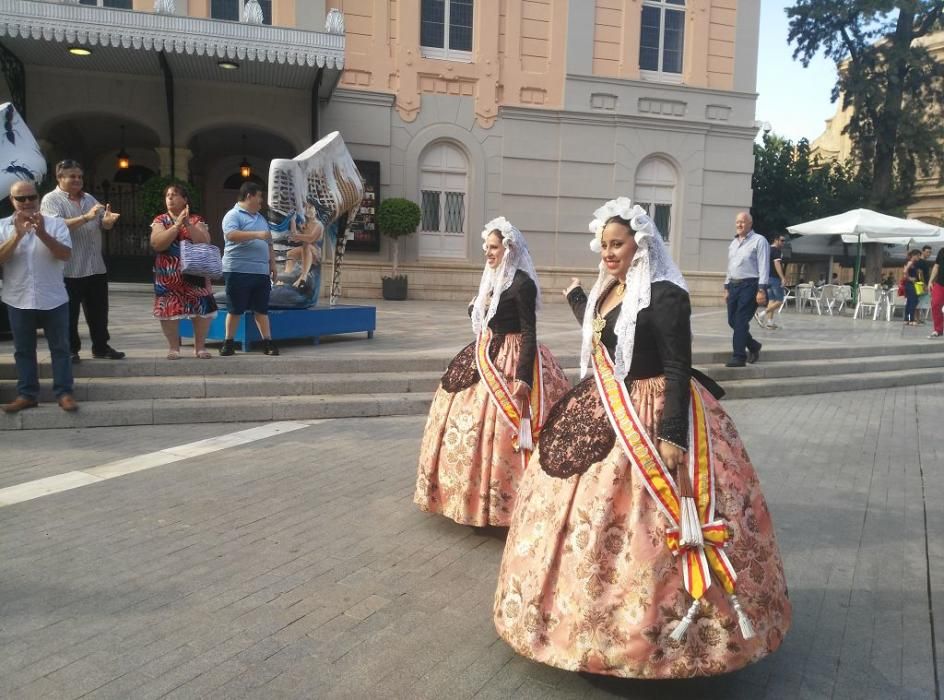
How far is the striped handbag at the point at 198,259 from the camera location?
24.5 ft

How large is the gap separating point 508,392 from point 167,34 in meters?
12.3

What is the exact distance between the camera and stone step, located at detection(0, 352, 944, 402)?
7.04 m

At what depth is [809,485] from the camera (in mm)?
5598

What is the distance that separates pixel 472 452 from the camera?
14.0 feet

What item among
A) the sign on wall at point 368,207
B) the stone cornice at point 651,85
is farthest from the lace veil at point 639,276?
the stone cornice at point 651,85

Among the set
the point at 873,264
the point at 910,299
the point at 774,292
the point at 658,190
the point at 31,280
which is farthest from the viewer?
the point at 873,264

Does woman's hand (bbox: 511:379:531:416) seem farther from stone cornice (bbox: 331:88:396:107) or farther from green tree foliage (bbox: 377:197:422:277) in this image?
stone cornice (bbox: 331:88:396:107)

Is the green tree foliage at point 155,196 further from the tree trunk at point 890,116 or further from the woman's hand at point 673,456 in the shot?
the tree trunk at point 890,116

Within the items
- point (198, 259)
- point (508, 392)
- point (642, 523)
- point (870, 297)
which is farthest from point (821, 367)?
point (642, 523)

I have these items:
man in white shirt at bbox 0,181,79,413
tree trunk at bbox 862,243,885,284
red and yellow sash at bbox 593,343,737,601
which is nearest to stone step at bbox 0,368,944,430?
man in white shirt at bbox 0,181,79,413

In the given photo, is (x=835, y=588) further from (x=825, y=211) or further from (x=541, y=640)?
(x=825, y=211)

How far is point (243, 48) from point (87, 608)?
1265cm

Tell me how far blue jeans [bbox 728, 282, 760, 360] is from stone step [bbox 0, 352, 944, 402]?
260mm

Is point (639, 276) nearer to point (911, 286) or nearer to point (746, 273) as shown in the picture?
point (746, 273)
